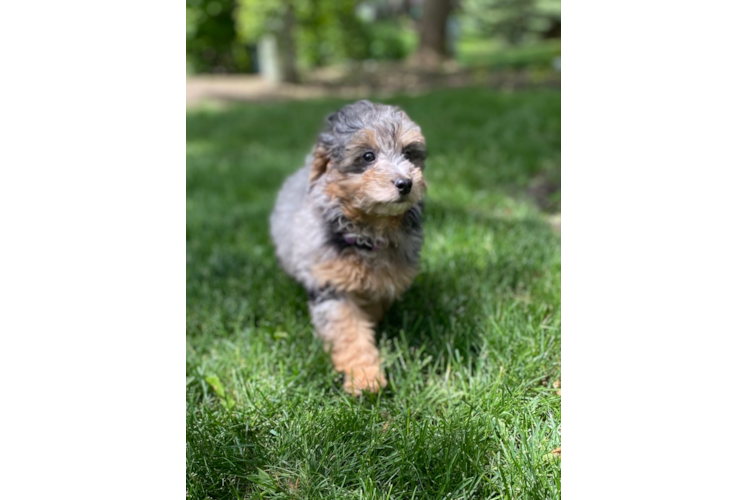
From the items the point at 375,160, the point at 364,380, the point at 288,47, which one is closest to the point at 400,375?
the point at 364,380

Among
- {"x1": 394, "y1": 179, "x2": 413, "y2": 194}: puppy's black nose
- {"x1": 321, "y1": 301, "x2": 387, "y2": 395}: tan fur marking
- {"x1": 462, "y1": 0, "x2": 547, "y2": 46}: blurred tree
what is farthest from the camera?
{"x1": 462, "y1": 0, "x2": 547, "y2": 46}: blurred tree

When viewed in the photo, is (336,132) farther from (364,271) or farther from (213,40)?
(213,40)

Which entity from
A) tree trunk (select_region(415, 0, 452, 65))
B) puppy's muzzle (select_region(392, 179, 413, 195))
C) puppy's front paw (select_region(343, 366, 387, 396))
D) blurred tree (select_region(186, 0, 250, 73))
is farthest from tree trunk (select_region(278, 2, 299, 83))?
puppy's front paw (select_region(343, 366, 387, 396))

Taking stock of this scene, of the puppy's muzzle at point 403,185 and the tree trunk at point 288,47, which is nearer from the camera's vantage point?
the puppy's muzzle at point 403,185

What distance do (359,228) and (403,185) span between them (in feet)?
1.68

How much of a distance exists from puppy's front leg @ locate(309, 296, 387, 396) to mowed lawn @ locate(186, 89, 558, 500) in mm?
87

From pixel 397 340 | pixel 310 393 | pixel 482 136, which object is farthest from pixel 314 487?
pixel 482 136

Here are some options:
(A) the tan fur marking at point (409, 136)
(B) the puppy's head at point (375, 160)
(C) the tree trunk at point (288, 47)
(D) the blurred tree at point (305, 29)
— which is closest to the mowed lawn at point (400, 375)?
(B) the puppy's head at point (375, 160)

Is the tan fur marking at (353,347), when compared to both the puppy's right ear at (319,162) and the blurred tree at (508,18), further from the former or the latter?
the blurred tree at (508,18)

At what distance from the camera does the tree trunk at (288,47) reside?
13.8 meters

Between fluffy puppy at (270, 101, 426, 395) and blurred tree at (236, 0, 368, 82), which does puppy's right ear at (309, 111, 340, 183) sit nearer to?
fluffy puppy at (270, 101, 426, 395)

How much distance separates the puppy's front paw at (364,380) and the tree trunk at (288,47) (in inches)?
477

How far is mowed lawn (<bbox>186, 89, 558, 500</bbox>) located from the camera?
7.97ft

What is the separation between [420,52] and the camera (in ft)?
57.1
